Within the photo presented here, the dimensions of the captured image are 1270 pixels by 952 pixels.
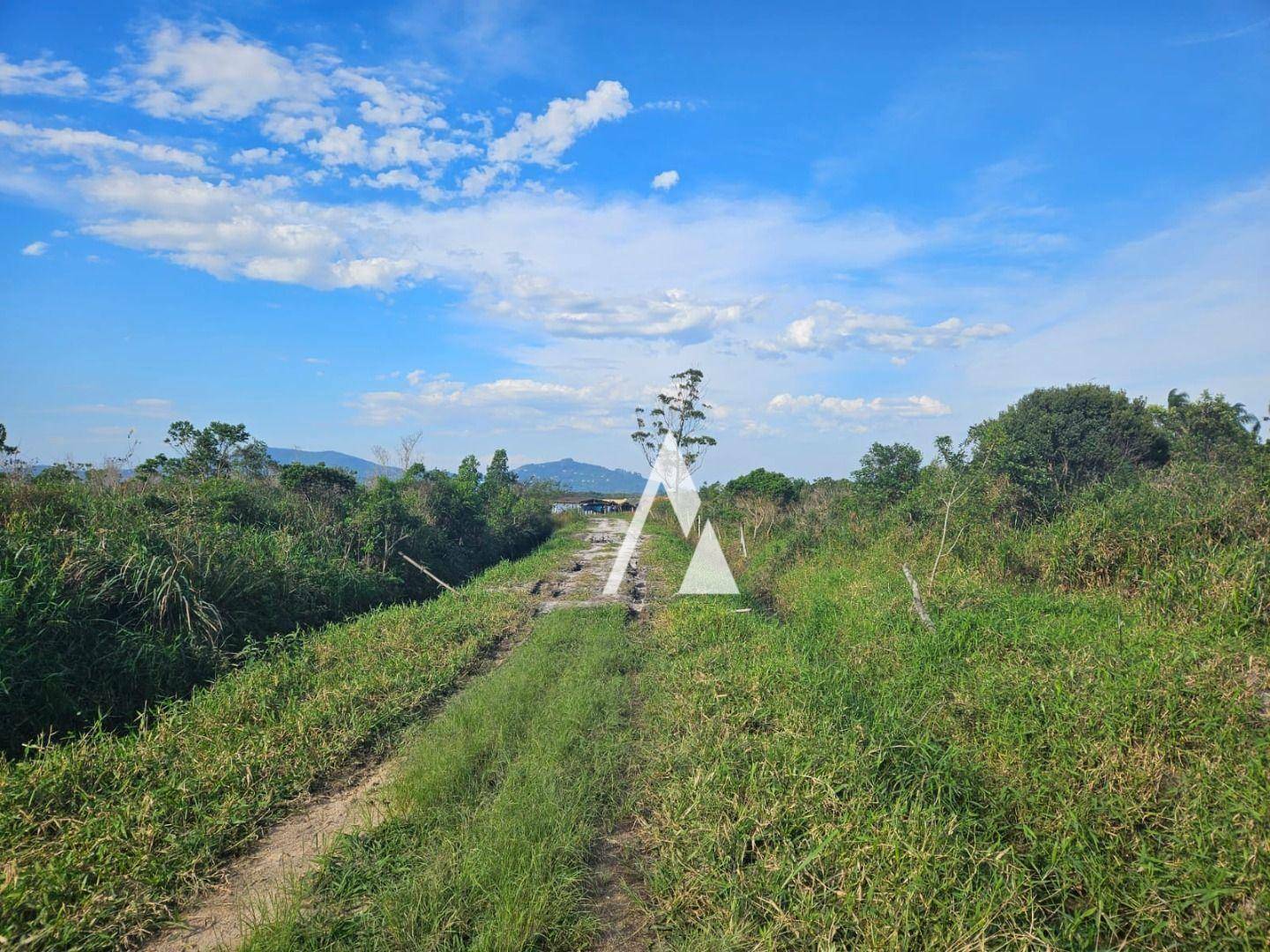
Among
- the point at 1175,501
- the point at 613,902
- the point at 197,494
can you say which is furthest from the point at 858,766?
the point at 197,494

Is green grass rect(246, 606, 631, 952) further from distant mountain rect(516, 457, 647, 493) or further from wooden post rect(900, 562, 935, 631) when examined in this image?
distant mountain rect(516, 457, 647, 493)

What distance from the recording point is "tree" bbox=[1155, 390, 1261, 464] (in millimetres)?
18188

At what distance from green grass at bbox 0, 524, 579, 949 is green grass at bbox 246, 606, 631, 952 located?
0.67 m

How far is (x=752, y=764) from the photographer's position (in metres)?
4.20

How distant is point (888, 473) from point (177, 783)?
49.3 feet

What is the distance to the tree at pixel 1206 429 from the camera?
18188 millimetres

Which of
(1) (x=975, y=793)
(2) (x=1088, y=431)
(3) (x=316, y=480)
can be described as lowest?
(1) (x=975, y=793)

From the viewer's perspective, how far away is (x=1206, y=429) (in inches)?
778

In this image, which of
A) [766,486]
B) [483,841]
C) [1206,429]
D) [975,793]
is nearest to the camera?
[483,841]

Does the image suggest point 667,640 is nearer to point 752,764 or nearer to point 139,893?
point 752,764

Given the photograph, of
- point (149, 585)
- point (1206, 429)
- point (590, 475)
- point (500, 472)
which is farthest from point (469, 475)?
point (590, 475)

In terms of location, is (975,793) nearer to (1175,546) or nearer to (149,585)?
(1175,546)

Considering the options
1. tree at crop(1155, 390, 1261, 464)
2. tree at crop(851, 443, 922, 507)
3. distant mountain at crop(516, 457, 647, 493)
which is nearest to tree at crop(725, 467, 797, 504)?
tree at crop(851, 443, 922, 507)

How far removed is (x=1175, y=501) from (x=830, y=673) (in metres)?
5.40
